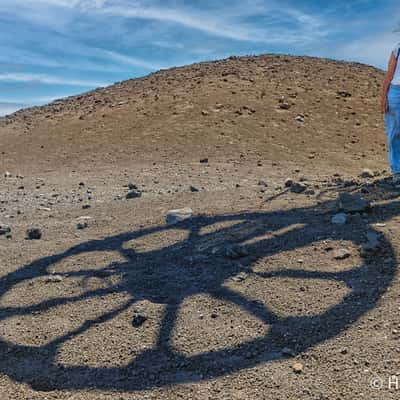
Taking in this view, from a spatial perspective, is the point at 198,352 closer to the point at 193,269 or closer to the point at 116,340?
the point at 116,340

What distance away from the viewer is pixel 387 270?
11.4 ft

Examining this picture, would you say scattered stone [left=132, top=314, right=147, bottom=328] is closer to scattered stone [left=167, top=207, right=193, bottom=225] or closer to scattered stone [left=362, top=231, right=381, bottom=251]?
scattered stone [left=362, top=231, right=381, bottom=251]

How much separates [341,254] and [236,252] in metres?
0.79

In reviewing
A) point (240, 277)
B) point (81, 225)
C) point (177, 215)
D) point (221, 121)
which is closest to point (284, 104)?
point (221, 121)

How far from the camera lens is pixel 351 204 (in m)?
4.62

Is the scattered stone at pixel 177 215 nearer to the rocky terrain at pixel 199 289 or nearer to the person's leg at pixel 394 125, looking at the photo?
the rocky terrain at pixel 199 289

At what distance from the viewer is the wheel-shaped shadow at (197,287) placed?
2.73m

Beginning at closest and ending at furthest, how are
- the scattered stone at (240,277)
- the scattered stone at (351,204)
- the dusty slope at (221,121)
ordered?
the scattered stone at (240,277) < the scattered stone at (351,204) < the dusty slope at (221,121)

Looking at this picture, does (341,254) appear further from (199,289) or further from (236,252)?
(199,289)

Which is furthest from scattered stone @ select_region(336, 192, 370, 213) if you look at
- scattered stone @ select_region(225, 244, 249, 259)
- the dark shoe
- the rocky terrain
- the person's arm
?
the person's arm

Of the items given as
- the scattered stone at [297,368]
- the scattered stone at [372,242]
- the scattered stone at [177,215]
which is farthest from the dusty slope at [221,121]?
the scattered stone at [297,368]

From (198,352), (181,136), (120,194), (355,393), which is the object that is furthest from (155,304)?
(181,136)

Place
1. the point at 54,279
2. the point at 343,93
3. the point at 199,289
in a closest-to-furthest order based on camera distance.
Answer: the point at 199,289, the point at 54,279, the point at 343,93

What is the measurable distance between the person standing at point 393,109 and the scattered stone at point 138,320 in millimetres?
3492
